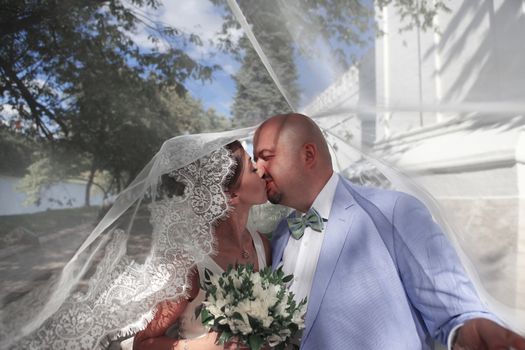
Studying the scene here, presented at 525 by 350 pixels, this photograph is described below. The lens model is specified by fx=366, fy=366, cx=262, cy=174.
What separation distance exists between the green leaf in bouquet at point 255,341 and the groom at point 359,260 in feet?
0.94

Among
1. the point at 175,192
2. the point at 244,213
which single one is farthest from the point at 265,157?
the point at 175,192

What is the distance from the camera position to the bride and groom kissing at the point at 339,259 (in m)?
1.53

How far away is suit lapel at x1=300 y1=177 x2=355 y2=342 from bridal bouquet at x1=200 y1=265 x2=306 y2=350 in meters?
0.08

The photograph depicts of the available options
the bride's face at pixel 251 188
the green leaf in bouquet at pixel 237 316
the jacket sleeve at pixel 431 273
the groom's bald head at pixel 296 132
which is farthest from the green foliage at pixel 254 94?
the green leaf in bouquet at pixel 237 316

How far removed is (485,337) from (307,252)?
909 millimetres

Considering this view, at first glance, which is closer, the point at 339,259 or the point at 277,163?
the point at 339,259

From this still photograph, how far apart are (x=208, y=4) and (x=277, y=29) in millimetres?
844

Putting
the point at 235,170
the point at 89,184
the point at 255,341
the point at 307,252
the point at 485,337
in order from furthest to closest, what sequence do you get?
the point at 89,184 → the point at 235,170 → the point at 307,252 → the point at 255,341 → the point at 485,337

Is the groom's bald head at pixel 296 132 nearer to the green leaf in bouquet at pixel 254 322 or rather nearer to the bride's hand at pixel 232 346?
the green leaf in bouquet at pixel 254 322

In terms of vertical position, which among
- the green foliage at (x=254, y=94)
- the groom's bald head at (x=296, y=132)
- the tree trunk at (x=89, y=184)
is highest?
the green foliage at (x=254, y=94)

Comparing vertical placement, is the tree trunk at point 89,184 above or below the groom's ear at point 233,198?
above

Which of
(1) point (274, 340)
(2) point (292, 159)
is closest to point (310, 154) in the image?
(2) point (292, 159)

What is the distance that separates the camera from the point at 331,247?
184 centimetres

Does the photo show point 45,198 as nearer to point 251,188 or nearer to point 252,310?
point 251,188
